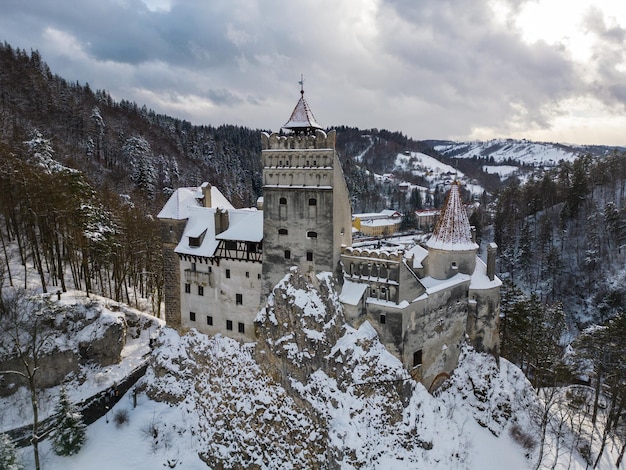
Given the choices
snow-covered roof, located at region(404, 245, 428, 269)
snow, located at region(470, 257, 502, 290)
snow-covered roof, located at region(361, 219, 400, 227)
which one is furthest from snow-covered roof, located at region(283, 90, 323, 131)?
snow-covered roof, located at region(361, 219, 400, 227)

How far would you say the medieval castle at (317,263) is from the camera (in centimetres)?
2683

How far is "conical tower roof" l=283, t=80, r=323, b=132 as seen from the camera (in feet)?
91.0

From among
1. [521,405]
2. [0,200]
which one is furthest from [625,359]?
[0,200]

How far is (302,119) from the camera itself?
28016mm

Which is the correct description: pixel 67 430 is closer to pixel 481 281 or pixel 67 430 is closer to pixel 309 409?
pixel 309 409

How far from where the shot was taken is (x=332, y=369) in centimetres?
2611

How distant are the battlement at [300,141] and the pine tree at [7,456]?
80.8 feet

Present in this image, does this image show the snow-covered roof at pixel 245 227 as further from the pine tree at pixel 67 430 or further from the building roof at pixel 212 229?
the pine tree at pixel 67 430

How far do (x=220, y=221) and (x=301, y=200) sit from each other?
7.93 m

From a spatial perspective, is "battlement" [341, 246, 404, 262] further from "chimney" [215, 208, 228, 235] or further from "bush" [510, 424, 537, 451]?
"bush" [510, 424, 537, 451]

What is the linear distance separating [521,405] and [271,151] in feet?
92.8

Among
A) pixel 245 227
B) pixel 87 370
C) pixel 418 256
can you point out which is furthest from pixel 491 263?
pixel 87 370

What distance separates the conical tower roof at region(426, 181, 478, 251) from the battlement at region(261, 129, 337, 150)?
1157 centimetres

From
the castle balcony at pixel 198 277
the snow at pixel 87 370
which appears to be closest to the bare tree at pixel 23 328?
the snow at pixel 87 370
